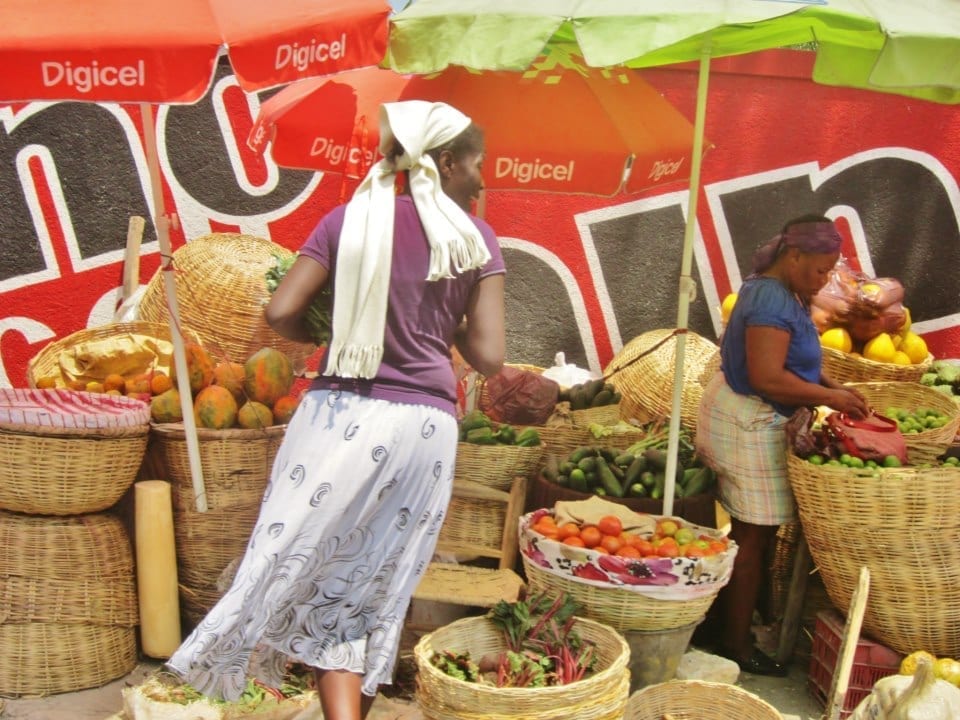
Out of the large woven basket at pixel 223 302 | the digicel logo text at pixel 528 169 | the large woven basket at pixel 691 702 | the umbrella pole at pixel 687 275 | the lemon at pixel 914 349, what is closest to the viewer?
the large woven basket at pixel 691 702

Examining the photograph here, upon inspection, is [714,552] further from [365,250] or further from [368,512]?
[365,250]

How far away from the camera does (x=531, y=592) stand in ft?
15.0

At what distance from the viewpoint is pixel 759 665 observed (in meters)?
5.19

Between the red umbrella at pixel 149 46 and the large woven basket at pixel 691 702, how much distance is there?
102 inches

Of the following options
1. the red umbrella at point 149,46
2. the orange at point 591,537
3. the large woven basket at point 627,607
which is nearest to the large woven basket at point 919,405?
the large woven basket at point 627,607

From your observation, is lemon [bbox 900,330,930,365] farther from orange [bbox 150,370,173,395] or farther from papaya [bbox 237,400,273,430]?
orange [bbox 150,370,173,395]

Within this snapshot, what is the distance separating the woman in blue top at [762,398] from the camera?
4895 mm

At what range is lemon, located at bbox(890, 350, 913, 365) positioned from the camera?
6441mm

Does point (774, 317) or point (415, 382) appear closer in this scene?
point (415, 382)

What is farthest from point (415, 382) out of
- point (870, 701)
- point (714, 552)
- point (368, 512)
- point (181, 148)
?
point (181, 148)

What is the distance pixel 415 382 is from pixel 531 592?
4.75 feet

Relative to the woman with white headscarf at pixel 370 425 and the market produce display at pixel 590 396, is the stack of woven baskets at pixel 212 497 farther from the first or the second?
the market produce display at pixel 590 396

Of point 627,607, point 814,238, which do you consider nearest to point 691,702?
point 627,607

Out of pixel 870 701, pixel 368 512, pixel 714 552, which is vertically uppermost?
pixel 368 512
